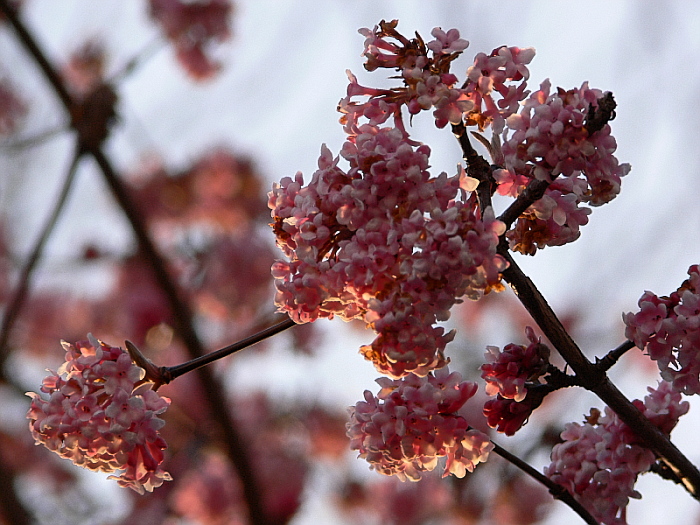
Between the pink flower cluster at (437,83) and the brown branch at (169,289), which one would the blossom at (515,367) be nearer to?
the pink flower cluster at (437,83)

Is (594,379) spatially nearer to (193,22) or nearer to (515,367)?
(515,367)

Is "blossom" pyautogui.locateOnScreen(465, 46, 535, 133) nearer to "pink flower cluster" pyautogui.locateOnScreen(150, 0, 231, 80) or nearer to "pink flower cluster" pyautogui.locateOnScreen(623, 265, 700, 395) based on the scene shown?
"pink flower cluster" pyautogui.locateOnScreen(623, 265, 700, 395)

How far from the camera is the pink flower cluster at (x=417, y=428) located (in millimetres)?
925

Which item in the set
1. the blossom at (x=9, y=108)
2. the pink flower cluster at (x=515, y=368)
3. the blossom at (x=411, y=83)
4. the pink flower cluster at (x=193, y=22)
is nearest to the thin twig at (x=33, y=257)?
the pink flower cluster at (x=193, y=22)

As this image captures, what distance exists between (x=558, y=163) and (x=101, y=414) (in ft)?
2.20

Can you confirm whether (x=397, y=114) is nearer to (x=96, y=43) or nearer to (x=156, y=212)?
(x=156, y=212)

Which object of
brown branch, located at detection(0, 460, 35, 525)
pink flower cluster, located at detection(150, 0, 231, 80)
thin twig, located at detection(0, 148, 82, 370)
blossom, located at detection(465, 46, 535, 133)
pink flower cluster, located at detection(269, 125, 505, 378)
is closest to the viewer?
pink flower cluster, located at detection(269, 125, 505, 378)

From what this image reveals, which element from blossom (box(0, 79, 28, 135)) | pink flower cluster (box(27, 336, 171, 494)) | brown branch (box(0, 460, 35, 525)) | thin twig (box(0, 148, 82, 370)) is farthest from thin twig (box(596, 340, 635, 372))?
blossom (box(0, 79, 28, 135))

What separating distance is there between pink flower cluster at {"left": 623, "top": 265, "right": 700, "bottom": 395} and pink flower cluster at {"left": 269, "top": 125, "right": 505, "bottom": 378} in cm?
22

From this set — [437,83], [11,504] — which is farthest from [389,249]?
[11,504]

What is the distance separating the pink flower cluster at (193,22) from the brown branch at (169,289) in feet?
2.97

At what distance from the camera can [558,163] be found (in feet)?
2.93

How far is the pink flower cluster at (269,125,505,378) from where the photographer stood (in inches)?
33.0

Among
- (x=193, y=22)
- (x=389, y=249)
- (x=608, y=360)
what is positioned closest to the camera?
(x=389, y=249)
